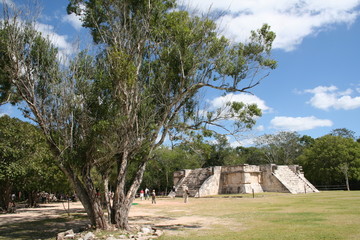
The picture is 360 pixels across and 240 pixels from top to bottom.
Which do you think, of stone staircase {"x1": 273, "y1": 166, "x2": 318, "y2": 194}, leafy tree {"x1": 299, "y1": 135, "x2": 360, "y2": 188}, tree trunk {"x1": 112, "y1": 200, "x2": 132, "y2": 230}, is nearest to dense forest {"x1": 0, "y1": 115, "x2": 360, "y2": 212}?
leafy tree {"x1": 299, "y1": 135, "x2": 360, "y2": 188}

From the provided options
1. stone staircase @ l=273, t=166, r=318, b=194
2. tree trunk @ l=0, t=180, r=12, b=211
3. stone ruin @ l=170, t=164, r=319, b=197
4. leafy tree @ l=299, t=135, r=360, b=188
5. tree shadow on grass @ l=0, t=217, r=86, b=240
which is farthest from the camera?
leafy tree @ l=299, t=135, r=360, b=188

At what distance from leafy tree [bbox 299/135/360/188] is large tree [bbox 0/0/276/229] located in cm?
3008

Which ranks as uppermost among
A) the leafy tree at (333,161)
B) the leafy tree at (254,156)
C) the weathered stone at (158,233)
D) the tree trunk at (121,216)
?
the leafy tree at (254,156)

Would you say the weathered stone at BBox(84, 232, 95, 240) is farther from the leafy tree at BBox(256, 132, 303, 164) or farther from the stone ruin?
the leafy tree at BBox(256, 132, 303, 164)

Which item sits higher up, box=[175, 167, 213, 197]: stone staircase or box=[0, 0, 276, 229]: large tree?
box=[0, 0, 276, 229]: large tree

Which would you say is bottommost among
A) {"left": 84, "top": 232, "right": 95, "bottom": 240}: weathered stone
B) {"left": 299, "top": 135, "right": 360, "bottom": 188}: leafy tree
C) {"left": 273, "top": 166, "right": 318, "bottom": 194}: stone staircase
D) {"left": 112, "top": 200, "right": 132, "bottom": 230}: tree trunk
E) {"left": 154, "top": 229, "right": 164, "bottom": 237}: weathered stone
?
{"left": 154, "top": 229, "right": 164, "bottom": 237}: weathered stone

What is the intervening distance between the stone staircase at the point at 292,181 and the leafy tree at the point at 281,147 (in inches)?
843

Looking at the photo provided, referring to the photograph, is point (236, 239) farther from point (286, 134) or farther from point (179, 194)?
point (286, 134)

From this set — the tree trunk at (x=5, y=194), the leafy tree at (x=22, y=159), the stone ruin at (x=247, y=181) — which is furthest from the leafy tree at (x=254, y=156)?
the tree trunk at (x=5, y=194)

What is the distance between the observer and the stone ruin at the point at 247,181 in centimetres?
3133

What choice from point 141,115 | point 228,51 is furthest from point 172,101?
point 228,51

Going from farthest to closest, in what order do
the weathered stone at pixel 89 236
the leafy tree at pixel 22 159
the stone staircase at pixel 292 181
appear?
the stone staircase at pixel 292 181 < the leafy tree at pixel 22 159 < the weathered stone at pixel 89 236

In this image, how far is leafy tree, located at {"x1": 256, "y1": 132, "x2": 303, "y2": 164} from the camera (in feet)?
182

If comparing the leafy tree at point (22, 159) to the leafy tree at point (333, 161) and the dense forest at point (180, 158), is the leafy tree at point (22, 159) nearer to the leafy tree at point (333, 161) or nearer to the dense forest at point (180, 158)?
the dense forest at point (180, 158)
